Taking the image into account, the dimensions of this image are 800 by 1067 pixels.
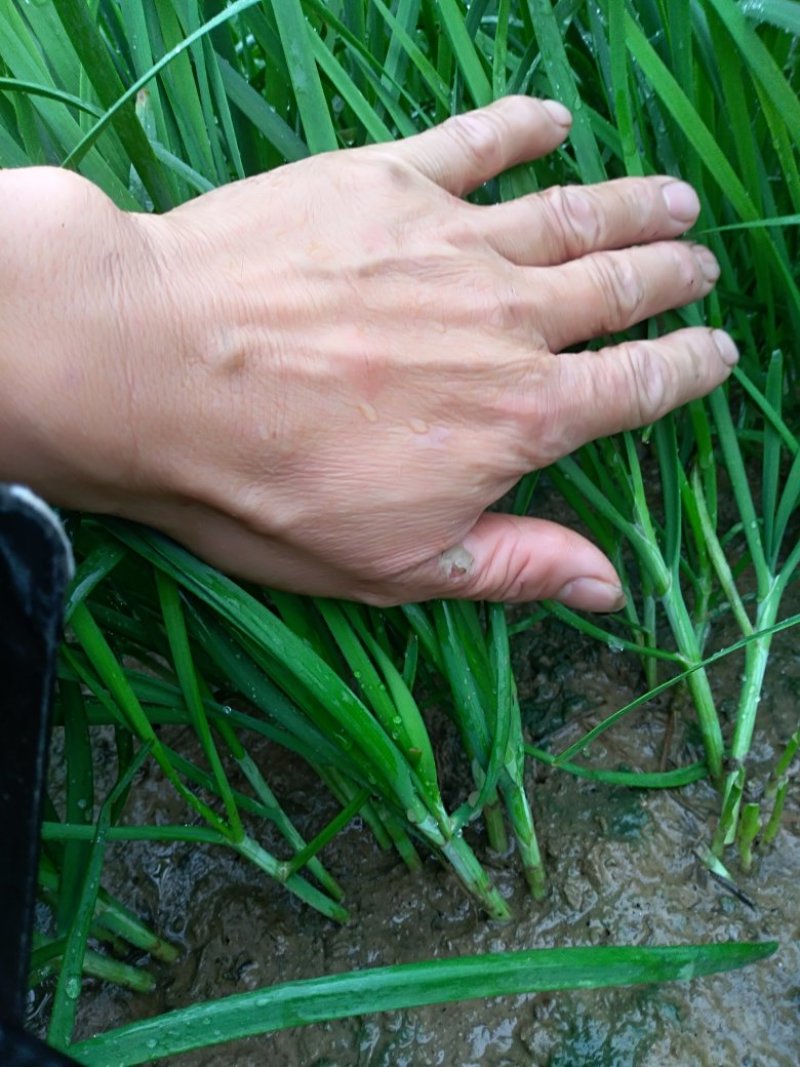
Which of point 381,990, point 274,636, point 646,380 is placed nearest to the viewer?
point 381,990

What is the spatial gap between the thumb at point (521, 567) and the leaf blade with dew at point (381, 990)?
0.34m

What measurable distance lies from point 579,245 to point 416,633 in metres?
0.47

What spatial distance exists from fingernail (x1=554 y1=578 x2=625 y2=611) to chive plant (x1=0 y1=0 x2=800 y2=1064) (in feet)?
0.13

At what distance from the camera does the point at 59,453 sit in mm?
789

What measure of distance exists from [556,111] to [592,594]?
0.52 m

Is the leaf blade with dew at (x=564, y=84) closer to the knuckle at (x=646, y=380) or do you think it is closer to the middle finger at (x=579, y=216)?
the middle finger at (x=579, y=216)

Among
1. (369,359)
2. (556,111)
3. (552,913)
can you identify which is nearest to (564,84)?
(556,111)

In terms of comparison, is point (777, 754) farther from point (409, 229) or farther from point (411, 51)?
point (411, 51)

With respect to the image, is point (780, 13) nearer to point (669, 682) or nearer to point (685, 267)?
point (685, 267)

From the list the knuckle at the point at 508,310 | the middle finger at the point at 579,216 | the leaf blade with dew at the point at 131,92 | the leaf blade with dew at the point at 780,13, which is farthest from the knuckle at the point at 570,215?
the leaf blade with dew at the point at 131,92

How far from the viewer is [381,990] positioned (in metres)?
Result: 0.73

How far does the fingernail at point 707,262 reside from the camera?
101 cm

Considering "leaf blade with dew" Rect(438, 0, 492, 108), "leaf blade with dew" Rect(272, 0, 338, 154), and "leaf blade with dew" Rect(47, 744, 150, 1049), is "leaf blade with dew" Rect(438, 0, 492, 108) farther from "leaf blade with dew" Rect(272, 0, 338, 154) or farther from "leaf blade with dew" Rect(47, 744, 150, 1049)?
"leaf blade with dew" Rect(47, 744, 150, 1049)

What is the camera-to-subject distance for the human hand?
0.80 meters
